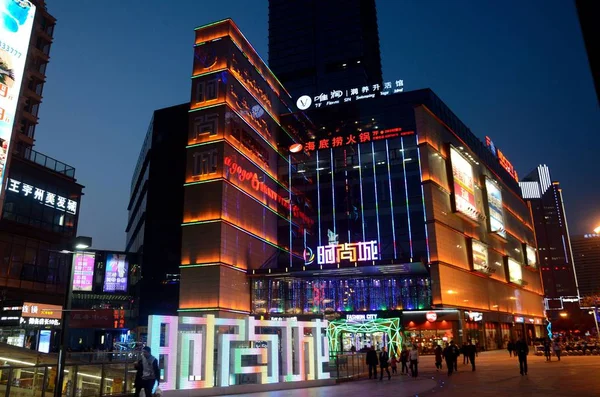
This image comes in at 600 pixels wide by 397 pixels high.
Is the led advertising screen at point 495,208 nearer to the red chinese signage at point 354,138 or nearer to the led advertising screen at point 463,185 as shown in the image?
the led advertising screen at point 463,185

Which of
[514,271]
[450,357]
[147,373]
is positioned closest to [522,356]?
[450,357]

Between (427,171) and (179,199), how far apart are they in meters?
30.0

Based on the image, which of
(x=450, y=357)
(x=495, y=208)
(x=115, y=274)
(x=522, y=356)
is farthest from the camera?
(x=495, y=208)

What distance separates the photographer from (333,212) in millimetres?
55688

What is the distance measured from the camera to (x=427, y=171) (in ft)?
169

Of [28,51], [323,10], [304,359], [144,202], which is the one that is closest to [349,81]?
[323,10]

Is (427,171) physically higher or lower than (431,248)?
higher

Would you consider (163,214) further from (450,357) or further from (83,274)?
(450,357)

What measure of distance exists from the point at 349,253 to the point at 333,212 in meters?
9.69

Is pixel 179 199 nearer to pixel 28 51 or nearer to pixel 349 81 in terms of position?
pixel 28 51

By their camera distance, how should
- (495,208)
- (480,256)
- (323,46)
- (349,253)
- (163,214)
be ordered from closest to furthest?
(349,253), (480,256), (163,214), (495,208), (323,46)

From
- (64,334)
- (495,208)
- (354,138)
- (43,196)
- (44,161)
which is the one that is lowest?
Answer: (64,334)

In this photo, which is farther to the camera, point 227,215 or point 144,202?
point 144,202

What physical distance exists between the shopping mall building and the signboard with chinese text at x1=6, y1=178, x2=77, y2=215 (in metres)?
9.92
